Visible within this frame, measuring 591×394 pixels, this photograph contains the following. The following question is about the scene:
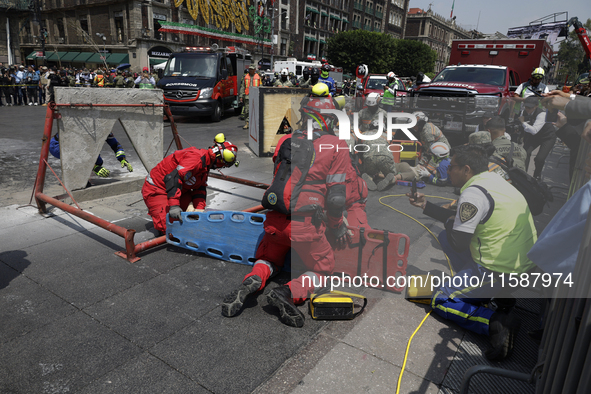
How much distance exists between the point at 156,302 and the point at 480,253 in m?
2.77

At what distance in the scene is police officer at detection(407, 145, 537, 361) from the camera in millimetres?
2824

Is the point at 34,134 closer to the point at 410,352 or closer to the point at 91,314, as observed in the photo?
the point at 91,314

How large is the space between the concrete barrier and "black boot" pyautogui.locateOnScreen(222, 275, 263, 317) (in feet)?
13.3

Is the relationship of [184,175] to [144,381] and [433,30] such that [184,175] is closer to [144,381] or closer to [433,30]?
[144,381]

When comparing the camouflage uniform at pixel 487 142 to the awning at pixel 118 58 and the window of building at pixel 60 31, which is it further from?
the window of building at pixel 60 31

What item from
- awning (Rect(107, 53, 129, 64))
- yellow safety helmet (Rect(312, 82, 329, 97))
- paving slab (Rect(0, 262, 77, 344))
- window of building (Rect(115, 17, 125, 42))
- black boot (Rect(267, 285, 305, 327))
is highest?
window of building (Rect(115, 17, 125, 42))

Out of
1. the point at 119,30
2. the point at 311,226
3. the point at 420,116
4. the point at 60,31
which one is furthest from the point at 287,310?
the point at 60,31

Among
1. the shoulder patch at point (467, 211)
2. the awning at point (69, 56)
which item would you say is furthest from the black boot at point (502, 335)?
the awning at point (69, 56)

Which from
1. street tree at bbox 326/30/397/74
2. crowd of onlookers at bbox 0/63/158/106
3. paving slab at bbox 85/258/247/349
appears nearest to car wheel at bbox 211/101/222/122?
crowd of onlookers at bbox 0/63/158/106

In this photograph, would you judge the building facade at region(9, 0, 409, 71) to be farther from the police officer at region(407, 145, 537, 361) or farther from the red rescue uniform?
the police officer at region(407, 145, 537, 361)

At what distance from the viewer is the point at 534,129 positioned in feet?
9.59

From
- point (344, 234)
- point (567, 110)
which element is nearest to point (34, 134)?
point (344, 234)

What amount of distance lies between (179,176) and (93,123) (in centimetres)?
256

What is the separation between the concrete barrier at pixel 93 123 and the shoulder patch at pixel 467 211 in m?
5.27
